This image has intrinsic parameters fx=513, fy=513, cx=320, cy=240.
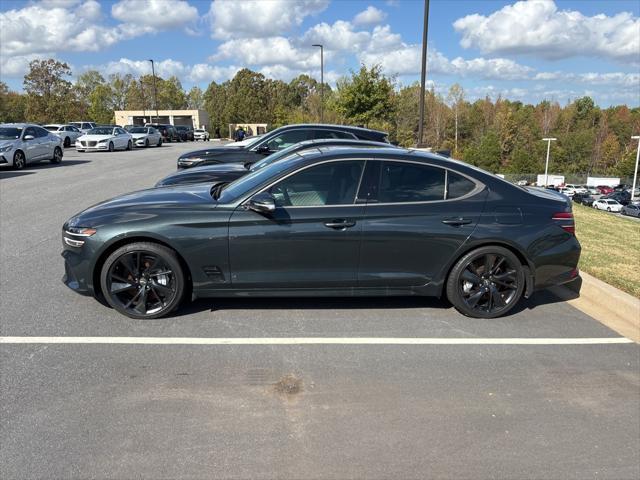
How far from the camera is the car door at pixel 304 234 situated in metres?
4.55

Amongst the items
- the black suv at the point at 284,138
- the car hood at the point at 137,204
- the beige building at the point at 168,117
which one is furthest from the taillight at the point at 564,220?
the beige building at the point at 168,117

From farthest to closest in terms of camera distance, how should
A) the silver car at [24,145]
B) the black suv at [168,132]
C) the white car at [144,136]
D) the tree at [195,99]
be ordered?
the tree at [195,99]
the black suv at [168,132]
the white car at [144,136]
the silver car at [24,145]

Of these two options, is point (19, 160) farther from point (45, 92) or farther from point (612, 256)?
point (45, 92)

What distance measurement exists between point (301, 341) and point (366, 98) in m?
24.2

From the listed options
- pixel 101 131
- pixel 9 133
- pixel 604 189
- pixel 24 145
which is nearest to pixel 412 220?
pixel 24 145

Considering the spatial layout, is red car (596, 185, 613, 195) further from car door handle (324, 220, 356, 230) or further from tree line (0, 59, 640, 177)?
car door handle (324, 220, 356, 230)

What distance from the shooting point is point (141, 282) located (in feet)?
15.3

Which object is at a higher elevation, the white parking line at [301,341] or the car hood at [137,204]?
the car hood at [137,204]

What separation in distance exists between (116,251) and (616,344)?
444cm

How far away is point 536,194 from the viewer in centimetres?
512

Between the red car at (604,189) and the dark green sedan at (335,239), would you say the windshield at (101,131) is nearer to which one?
the dark green sedan at (335,239)

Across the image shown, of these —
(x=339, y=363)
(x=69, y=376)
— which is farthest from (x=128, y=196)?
(x=339, y=363)

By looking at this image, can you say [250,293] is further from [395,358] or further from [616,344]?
[616,344]

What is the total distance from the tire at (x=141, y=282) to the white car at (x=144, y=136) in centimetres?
3396
